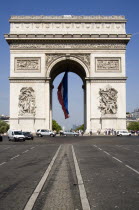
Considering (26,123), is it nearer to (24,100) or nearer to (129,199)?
(24,100)

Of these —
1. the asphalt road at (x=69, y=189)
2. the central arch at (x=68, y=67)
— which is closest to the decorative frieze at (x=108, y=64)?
the central arch at (x=68, y=67)

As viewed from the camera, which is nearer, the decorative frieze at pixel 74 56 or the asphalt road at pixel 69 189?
the asphalt road at pixel 69 189

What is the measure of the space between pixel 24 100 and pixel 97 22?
14.2 meters

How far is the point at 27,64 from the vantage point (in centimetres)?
5022

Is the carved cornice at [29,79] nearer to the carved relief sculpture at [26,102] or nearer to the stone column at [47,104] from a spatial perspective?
the stone column at [47,104]

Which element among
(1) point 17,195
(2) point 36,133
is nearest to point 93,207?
(1) point 17,195

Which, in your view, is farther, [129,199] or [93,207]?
[129,199]

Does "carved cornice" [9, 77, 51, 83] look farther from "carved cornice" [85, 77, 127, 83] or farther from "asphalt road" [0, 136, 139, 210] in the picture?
"asphalt road" [0, 136, 139, 210]

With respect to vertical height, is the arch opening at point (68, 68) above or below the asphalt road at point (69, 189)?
above

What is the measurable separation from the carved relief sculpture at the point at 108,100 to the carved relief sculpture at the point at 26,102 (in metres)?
8.96

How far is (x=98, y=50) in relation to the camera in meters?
50.5

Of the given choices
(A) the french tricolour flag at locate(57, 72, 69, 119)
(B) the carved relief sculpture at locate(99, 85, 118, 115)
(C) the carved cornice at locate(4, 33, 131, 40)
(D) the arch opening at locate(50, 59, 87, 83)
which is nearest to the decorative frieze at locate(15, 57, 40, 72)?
(D) the arch opening at locate(50, 59, 87, 83)

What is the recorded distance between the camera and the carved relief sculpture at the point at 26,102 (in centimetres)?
4947

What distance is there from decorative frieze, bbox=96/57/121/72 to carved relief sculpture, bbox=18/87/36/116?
9430mm
